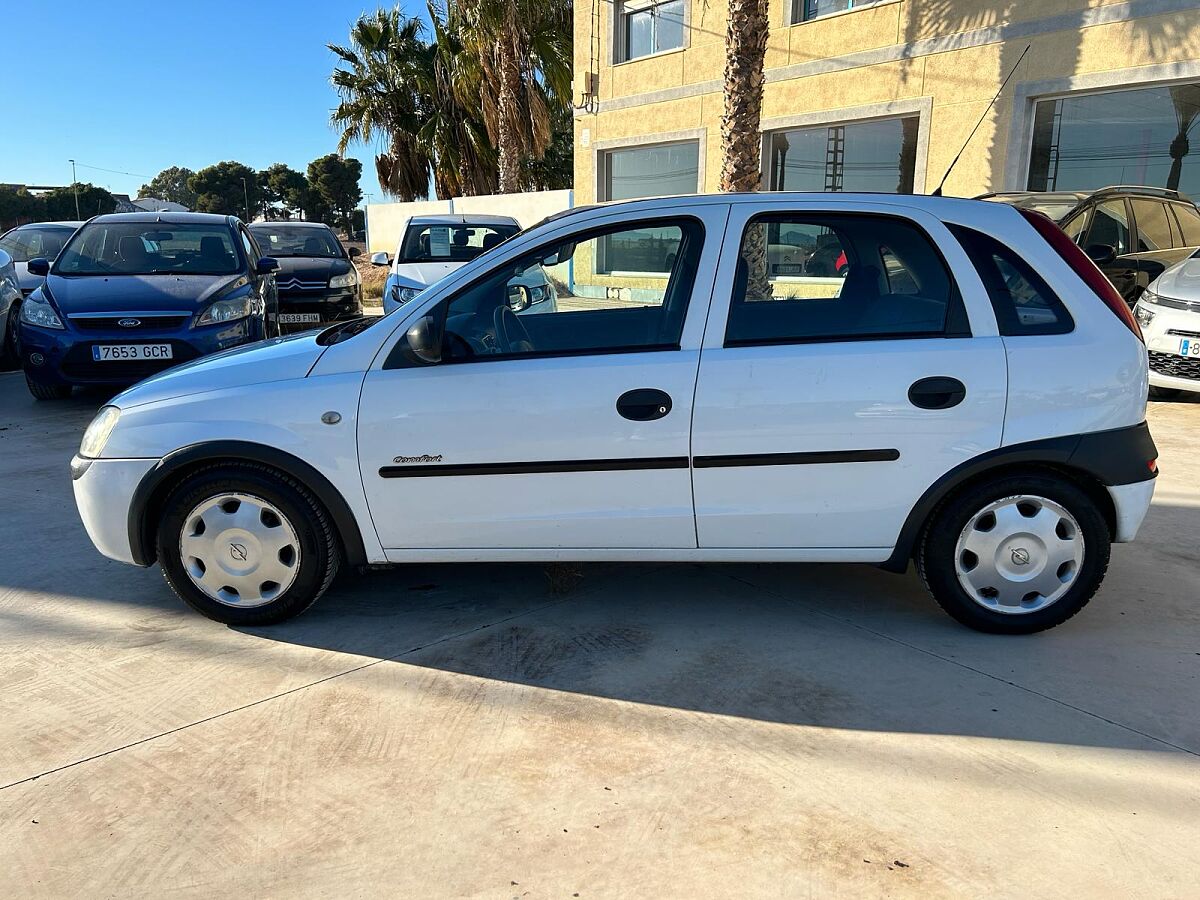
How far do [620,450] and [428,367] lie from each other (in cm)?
77

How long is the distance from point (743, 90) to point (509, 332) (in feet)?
29.8

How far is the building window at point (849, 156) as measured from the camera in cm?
1266

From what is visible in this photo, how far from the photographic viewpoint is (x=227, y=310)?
747 cm

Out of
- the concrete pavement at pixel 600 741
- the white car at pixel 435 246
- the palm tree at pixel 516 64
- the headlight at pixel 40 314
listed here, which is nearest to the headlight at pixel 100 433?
the concrete pavement at pixel 600 741

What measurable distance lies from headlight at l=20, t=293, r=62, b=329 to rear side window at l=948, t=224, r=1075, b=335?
6993 mm

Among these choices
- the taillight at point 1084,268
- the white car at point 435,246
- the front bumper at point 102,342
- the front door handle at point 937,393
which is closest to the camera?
the front door handle at point 937,393

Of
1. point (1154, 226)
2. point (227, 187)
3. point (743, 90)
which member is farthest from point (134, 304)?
point (227, 187)

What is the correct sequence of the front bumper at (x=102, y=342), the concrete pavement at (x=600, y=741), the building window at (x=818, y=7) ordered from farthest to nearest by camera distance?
the building window at (x=818, y=7) → the front bumper at (x=102, y=342) → the concrete pavement at (x=600, y=741)

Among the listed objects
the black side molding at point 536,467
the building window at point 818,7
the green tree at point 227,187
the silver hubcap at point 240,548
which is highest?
the green tree at point 227,187

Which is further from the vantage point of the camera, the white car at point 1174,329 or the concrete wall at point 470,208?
the concrete wall at point 470,208

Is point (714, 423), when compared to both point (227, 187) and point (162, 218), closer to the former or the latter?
point (162, 218)

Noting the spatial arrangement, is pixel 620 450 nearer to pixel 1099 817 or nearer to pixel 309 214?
pixel 1099 817

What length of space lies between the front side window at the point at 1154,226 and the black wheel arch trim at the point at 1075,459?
24.5 feet

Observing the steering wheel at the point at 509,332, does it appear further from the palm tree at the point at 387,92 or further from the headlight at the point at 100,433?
the palm tree at the point at 387,92
